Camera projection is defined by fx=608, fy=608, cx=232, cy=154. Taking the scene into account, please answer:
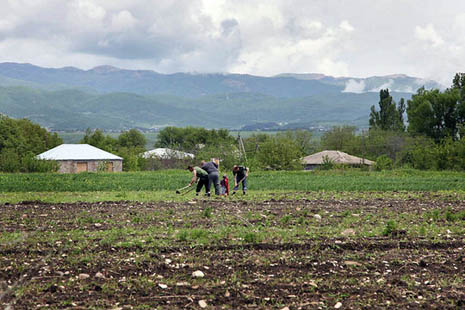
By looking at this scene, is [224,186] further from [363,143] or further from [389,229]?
[363,143]

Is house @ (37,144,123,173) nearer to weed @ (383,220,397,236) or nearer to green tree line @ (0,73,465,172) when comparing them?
green tree line @ (0,73,465,172)

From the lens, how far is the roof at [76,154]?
103188mm

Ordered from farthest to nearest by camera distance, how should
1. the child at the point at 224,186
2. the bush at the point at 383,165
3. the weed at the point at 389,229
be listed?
1. the bush at the point at 383,165
2. the child at the point at 224,186
3. the weed at the point at 389,229

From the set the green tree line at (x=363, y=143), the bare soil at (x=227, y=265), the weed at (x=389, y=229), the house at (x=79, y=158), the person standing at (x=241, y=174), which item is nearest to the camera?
the bare soil at (x=227, y=265)

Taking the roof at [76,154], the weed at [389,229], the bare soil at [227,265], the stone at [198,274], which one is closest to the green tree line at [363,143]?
the roof at [76,154]

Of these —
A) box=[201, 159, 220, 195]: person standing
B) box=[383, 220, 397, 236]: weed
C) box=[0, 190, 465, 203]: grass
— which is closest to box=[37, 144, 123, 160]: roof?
box=[0, 190, 465, 203]: grass

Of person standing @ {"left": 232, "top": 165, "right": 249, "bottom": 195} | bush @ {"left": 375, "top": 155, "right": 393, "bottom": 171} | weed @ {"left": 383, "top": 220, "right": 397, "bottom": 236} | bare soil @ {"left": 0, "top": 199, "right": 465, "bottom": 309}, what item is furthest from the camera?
bush @ {"left": 375, "top": 155, "right": 393, "bottom": 171}

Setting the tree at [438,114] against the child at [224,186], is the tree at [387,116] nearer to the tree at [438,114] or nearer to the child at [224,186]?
the tree at [438,114]

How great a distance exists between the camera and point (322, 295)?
36.5 ft

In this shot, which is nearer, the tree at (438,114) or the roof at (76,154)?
the tree at (438,114)

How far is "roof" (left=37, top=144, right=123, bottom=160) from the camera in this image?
10319 centimetres

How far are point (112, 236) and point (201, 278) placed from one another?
5266 millimetres

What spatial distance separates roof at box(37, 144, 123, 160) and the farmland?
80.7 metres

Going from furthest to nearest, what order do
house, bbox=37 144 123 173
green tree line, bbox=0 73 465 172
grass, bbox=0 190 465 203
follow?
house, bbox=37 144 123 173, green tree line, bbox=0 73 465 172, grass, bbox=0 190 465 203
